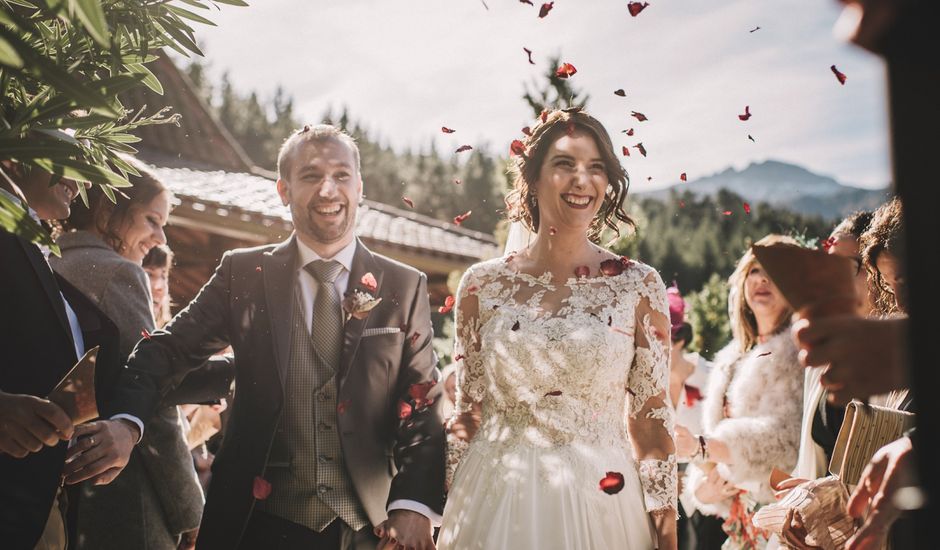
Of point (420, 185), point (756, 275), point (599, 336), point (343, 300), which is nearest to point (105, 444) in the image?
point (343, 300)

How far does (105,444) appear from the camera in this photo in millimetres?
2484

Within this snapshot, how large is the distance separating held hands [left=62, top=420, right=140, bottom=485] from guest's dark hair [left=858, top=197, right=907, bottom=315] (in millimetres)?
2685

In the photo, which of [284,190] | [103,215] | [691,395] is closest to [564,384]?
[284,190]

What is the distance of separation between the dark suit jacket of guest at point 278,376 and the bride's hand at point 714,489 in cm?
219

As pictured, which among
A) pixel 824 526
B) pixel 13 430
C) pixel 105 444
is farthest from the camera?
pixel 105 444

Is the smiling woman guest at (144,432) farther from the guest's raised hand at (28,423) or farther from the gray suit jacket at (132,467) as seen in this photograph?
the guest's raised hand at (28,423)

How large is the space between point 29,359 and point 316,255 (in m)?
1.11

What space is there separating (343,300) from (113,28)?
127 cm

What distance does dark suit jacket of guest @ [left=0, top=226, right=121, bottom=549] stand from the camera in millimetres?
2197

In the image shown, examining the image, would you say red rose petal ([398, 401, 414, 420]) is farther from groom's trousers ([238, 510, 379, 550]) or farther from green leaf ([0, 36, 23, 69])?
green leaf ([0, 36, 23, 69])

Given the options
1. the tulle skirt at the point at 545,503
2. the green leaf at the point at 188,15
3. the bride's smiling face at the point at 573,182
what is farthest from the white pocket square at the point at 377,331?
the green leaf at the point at 188,15

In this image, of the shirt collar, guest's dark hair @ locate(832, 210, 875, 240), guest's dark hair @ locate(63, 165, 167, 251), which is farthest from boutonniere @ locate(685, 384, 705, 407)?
guest's dark hair @ locate(63, 165, 167, 251)

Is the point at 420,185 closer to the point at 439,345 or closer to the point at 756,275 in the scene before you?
the point at 439,345

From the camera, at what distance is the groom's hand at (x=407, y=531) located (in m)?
2.55
